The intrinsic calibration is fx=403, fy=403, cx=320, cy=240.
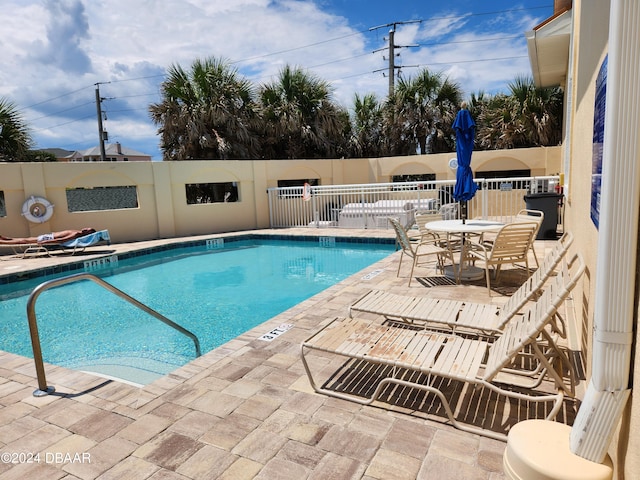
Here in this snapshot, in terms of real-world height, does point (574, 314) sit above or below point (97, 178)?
below

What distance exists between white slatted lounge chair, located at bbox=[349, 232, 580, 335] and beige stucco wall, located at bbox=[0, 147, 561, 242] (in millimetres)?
10535

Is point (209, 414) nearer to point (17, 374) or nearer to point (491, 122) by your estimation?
point (17, 374)

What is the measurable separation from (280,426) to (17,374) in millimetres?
2537

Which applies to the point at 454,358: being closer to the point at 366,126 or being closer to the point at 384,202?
the point at 384,202

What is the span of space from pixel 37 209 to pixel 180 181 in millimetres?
3968

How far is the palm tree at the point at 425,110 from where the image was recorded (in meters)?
18.2

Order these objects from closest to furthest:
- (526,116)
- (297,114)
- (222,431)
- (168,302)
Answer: (222,431), (168,302), (526,116), (297,114)

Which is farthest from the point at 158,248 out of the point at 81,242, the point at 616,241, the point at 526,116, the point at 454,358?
the point at 526,116

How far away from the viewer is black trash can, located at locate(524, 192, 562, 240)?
817 cm

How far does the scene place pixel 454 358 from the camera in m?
2.64

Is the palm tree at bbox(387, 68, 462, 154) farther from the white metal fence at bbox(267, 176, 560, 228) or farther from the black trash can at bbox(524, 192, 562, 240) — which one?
the black trash can at bbox(524, 192, 562, 240)

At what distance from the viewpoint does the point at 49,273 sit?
8875mm

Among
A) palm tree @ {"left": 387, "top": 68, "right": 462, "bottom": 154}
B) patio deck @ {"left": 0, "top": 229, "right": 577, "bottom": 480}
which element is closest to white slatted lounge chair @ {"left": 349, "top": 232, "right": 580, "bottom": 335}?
patio deck @ {"left": 0, "top": 229, "right": 577, "bottom": 480}

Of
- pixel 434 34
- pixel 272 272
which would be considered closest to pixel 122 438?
pixel 272 272
